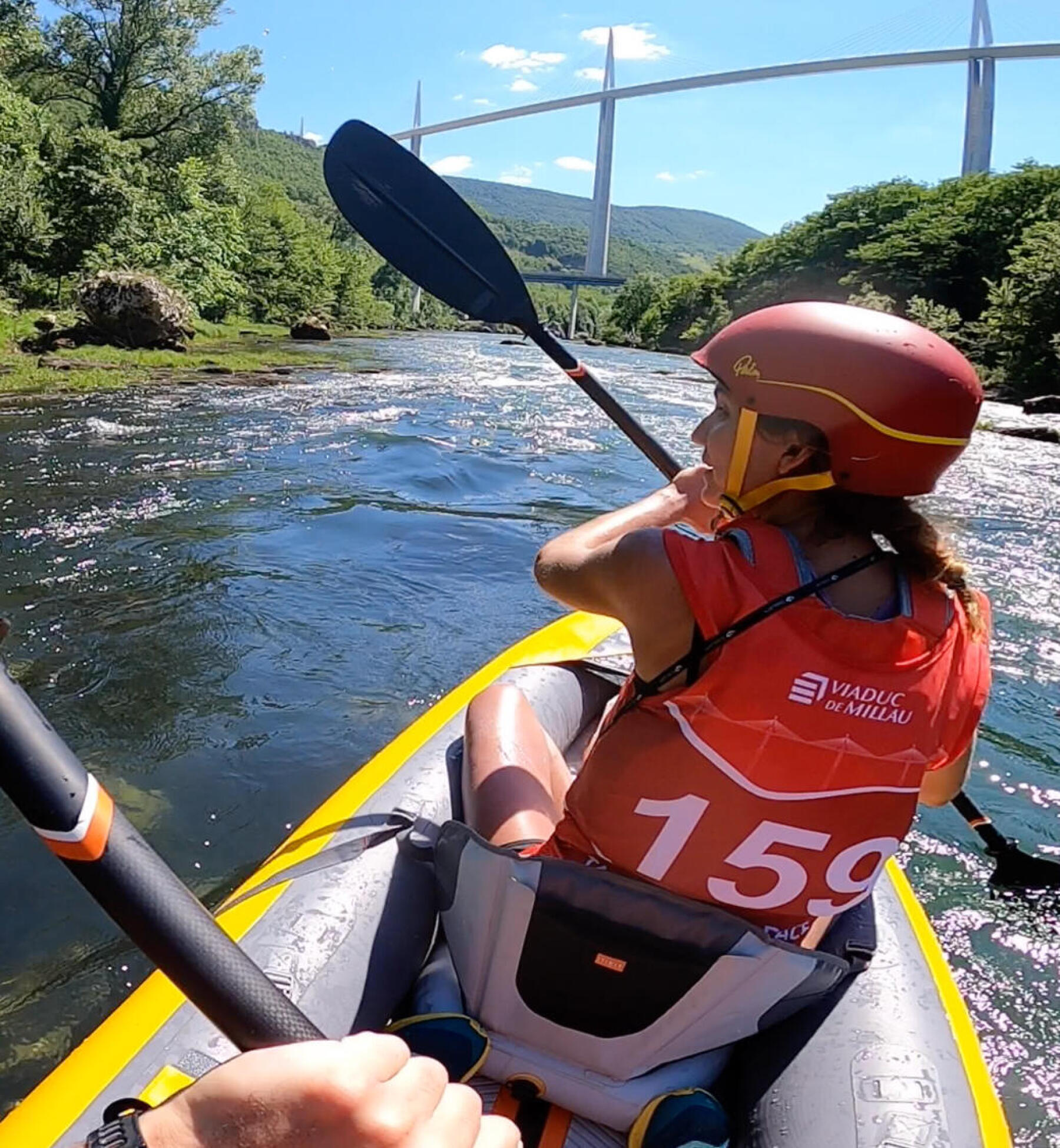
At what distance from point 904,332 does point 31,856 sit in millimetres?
2691

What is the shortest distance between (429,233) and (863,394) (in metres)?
1.89

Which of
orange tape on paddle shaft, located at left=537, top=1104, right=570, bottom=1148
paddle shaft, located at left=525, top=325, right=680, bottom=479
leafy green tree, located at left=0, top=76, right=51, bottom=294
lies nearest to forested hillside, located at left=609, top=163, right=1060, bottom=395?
leafy green tree, located at left=0, top=76, right=51, bottom=294

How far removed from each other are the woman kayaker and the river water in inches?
19.8

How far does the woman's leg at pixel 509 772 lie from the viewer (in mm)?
1894

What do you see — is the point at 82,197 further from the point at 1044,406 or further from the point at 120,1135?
the point at 120,1135

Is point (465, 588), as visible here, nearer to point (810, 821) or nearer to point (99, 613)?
point (99, 613)

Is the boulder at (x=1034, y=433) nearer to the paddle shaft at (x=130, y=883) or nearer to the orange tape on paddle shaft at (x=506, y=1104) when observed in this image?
the orange tape on paddle shaft at (x=506, y=1104)

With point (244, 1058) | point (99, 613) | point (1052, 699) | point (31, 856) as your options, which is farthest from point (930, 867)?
point (99, 613)

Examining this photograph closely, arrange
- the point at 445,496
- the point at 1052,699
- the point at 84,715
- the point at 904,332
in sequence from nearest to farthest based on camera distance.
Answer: the point at 904,332 < the point at 84,715 < the point at 1052,699 < the point at 445,496

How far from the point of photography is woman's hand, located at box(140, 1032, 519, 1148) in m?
0.61

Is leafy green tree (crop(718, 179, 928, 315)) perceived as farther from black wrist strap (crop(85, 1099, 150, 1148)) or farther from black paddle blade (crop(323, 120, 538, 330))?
black wrist strap (crop(85, 1099, 150, 1148))

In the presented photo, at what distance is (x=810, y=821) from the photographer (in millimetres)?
1414

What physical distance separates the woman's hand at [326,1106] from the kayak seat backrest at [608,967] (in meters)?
0.79

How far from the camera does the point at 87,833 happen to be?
27.6 inches
